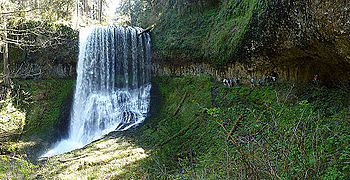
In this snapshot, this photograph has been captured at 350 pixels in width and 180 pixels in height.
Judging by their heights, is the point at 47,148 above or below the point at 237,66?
below

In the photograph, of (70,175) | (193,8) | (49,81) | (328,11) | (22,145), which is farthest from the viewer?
(193,8)

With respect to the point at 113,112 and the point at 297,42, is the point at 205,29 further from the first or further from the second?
the point at 113,112

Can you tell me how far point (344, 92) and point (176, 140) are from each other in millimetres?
5920

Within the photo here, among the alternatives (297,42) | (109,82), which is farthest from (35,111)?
(297,42)

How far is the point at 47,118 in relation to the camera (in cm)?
1145

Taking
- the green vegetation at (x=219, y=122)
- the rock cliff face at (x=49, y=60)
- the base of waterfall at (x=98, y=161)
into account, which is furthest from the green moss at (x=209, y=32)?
the base of waterfall at (x=98, y=161)

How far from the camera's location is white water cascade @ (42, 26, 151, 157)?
11538 millimetres

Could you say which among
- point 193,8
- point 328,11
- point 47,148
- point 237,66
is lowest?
point 47,148

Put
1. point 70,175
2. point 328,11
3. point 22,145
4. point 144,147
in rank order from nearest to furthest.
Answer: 1. point 328,11
2. point 70,175
3. point 144,147
4. point 22,145

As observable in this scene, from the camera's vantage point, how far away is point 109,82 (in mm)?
13664

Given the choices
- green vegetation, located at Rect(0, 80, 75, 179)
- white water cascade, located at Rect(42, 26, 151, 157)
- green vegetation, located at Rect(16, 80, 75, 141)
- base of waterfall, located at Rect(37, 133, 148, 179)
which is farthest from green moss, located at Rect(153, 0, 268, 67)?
green vegetation, located at Rect(0, 80, 75, 179)

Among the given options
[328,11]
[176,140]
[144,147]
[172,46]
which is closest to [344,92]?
[328,11]

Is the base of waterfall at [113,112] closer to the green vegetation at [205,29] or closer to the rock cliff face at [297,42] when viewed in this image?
the green vegetation at [205,29]

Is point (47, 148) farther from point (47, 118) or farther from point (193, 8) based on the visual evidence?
point (193, 8)
